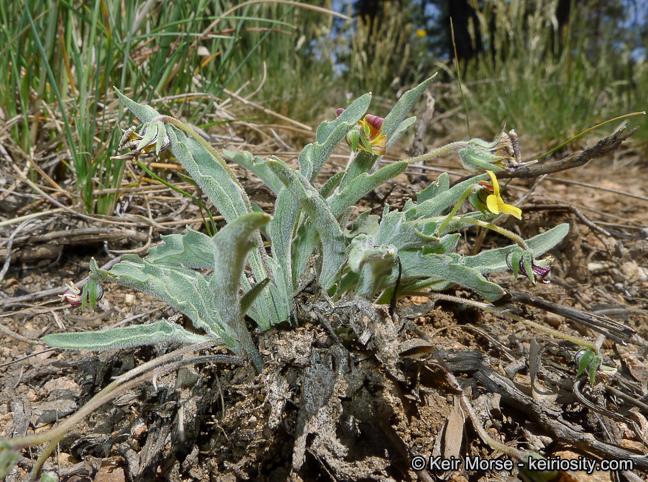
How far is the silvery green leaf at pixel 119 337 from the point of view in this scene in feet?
3.54

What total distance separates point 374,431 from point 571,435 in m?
0.48

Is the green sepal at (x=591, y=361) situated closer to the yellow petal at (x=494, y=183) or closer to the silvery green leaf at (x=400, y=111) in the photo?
the yellow petal at (x=494, y=183)

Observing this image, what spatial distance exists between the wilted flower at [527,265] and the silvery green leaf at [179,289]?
0.70 m

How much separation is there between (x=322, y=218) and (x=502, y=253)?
519 mm

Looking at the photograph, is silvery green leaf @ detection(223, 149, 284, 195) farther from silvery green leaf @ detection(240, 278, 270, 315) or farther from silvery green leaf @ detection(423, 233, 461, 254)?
silvery green leaf @ detection(423, 233, 461, 254)

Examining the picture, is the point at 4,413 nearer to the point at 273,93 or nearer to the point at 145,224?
the point at 145,224

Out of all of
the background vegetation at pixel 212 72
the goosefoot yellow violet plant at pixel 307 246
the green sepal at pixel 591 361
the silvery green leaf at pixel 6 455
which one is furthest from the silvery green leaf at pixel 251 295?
the background vegetation at pixel 212 72

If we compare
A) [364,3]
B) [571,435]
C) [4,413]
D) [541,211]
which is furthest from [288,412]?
[364,3]

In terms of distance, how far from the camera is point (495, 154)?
1.18m

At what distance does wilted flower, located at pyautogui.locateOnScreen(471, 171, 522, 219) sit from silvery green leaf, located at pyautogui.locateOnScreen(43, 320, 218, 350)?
2.54 ft

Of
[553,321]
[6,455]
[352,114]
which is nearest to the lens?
[6,455]

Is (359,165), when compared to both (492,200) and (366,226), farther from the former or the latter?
(492,200)

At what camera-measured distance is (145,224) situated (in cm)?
195

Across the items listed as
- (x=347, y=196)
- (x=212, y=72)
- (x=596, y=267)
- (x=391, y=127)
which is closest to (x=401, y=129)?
(x=391, y=127)
